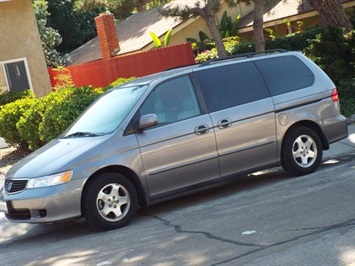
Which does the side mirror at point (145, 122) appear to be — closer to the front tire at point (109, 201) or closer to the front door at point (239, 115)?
the front tire at point (109, 201)

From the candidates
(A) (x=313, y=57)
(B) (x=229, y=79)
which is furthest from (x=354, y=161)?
(A) (x=313, y=57)

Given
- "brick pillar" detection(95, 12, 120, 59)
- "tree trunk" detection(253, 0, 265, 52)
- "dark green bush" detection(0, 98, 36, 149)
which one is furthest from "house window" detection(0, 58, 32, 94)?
"brick pillar" detection(95, 12, 120, 59)

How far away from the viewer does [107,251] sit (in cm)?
736

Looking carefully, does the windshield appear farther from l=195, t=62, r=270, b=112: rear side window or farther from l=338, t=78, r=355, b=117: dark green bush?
l=338, t=78, r=355, b=117: dark green bush

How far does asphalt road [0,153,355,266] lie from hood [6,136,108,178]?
852 mm

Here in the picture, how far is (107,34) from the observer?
101 ft

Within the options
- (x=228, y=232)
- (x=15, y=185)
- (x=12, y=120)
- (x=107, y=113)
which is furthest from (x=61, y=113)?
(x=228, y=232)

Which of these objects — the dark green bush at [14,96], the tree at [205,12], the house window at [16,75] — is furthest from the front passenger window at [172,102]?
the house window at [16,75]

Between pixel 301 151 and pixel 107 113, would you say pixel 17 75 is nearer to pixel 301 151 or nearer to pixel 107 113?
pixel 107 113

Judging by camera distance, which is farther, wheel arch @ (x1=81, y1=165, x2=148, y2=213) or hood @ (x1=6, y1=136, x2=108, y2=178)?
wheel arch @ (x1=81, y1=165, x2=148, y2=213)

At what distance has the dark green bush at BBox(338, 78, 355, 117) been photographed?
1442 centimetres

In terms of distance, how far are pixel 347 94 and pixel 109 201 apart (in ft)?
26.7

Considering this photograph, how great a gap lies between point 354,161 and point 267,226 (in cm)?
360

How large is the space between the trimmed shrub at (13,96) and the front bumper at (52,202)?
36.4 ft
